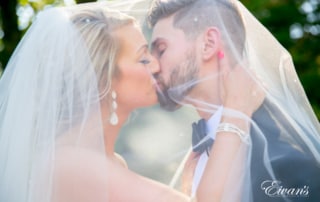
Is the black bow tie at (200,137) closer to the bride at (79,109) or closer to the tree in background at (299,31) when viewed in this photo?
the bride at (79,109)

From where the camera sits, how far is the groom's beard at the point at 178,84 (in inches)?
131

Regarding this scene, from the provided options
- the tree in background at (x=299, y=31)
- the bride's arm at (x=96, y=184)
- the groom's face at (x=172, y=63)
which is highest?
the groom's face at (x=172, y=63)

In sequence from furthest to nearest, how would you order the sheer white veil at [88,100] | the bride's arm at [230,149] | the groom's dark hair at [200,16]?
the groom's dark hair at [200,16] < the sheer white veil at [88,100] < the bride's arm at [230,149]

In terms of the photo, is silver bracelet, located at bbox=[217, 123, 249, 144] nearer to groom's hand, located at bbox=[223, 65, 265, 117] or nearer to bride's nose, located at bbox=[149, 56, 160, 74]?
groom's hand, located at bbox=[223, 65, 265, 117]

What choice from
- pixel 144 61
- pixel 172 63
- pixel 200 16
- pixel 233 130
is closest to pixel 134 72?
pixel 144 61

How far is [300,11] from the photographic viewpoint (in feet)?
34.7

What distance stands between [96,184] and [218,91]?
67 cm

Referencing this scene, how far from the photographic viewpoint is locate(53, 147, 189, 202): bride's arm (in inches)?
126

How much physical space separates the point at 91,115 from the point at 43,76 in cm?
31

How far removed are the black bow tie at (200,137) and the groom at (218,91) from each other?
3 centimetres

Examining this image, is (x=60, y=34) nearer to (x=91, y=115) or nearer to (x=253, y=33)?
(x=91, y=115)

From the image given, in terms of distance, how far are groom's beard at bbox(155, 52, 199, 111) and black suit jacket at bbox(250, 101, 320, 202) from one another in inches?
13.0

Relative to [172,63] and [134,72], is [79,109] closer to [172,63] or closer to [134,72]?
[134,72]

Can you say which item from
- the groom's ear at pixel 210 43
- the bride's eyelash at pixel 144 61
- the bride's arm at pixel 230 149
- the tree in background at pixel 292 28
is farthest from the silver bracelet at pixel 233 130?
the tree in background at pixel 292 28
